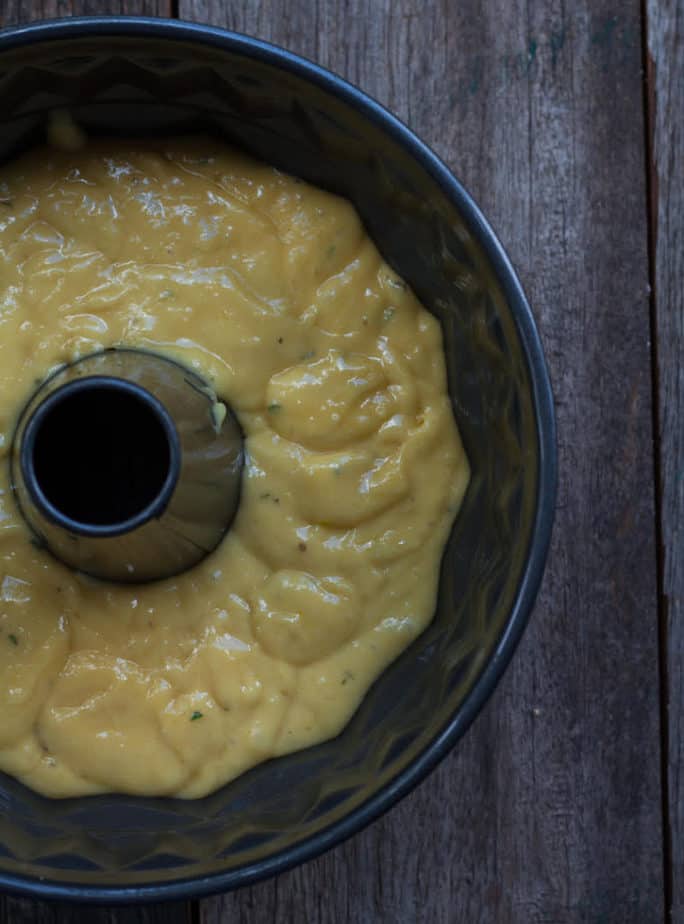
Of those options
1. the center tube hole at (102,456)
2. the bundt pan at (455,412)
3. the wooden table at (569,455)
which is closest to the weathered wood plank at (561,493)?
the wooden table at (569,455)

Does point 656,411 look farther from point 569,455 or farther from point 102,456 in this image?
point 102,456

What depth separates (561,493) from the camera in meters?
0.95

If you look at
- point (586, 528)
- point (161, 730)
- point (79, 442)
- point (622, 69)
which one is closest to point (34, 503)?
point (79, 442)

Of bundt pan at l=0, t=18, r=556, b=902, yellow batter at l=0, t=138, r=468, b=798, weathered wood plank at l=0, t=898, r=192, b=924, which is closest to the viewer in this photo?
bundt pan at l=0, t=18, r=556, b=902

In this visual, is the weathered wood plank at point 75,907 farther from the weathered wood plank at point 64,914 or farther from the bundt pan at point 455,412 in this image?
the bundt pan at point 455,412

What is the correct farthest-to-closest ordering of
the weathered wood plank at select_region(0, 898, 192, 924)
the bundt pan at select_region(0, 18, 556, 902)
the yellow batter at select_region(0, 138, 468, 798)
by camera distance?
the weathered wood plank at select_region(0, 898, 192, 924) < the yellow batter at select_region(0, 138, 468, 798) < the bundt pan at select_region(0, 18, 556, 902)

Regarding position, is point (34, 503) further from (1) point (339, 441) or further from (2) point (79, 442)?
(1) point (339, 441)

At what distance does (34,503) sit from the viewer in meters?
0.73

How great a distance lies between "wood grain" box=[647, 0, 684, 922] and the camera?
0.96 m

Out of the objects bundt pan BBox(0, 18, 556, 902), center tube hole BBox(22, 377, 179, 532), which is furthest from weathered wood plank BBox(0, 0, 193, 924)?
center tube hole BBox(22, 377, 179, 532)

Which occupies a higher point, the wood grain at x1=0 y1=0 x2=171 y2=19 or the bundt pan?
the wood grain at x1=0 y1=0 x2=171 y2=19

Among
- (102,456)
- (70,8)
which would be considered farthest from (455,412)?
(70,8)

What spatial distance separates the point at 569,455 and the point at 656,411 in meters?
0.09

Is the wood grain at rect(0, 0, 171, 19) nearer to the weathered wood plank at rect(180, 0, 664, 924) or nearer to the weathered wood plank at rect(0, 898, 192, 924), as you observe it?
the weathered wood plank at rect(180, 0, 664, 924)
